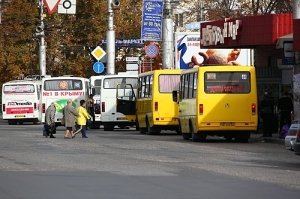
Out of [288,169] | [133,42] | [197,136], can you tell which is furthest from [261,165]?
[133,42]

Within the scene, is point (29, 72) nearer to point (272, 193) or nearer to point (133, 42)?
point (133, 42)

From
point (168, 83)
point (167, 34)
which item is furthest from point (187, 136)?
point (167, 34)

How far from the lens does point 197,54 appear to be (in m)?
51.1

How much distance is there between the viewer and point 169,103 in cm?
4219

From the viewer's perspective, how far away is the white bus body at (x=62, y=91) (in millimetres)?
53094

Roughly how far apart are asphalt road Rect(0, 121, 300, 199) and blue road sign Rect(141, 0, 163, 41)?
48.5ft

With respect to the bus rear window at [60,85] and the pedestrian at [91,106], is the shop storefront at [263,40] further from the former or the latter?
the bus rear window at [60,85]

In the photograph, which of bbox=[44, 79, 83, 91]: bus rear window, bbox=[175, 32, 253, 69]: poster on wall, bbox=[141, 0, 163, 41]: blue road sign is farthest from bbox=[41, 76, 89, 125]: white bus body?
bbox=[141, 0, 163, 41]: blue road sign

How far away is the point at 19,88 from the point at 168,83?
25134 millimetres

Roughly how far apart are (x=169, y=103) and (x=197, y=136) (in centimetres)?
665

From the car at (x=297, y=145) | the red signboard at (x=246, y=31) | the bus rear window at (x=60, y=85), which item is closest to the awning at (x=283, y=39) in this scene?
the red signboard at (x=246, y=31)

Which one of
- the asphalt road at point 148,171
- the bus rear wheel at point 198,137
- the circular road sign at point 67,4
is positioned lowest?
the asphalt road at point 148,171

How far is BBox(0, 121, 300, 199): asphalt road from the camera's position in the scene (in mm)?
16734

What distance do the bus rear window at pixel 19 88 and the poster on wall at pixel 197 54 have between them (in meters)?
16.5
